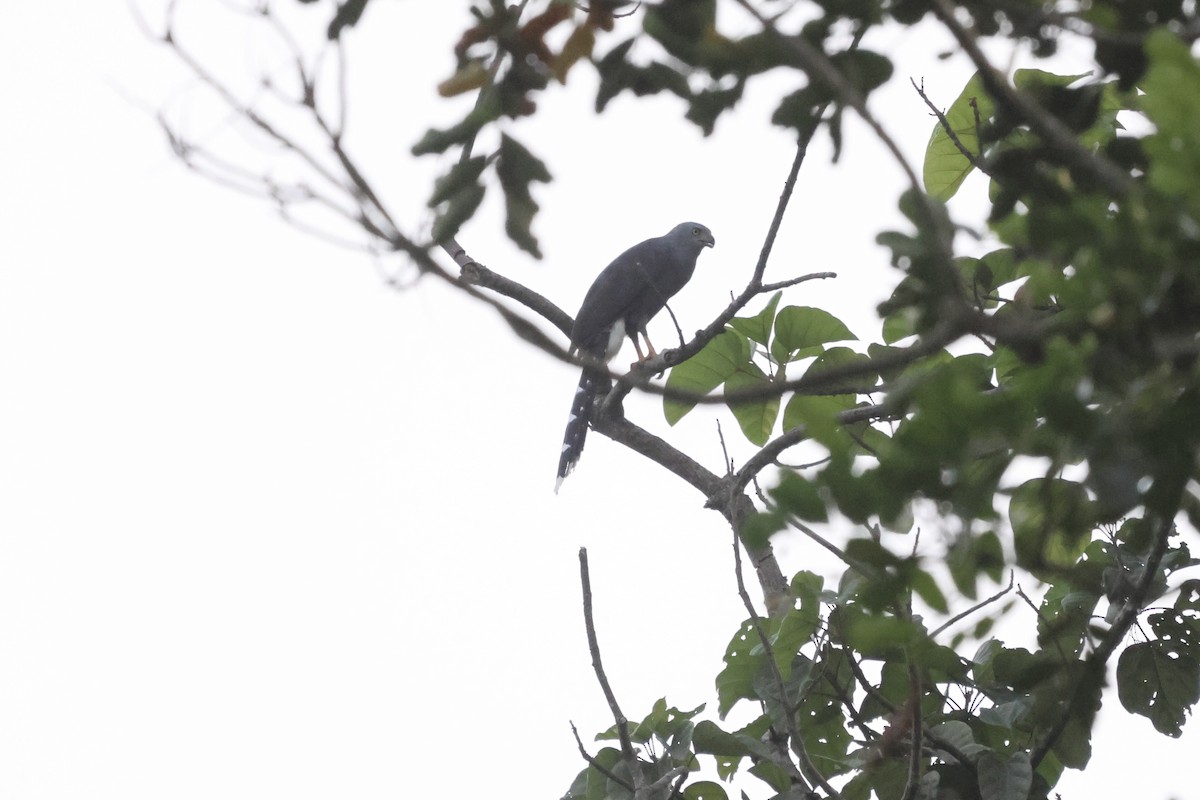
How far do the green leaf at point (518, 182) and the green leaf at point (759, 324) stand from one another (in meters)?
1.73

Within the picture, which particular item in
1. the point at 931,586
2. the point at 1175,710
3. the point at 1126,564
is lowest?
the point at 931,586

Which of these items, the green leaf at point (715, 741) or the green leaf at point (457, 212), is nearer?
the green leaf at point (457, 212)

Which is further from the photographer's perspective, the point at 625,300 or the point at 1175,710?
the point at 625,300

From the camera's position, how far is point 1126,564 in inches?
101

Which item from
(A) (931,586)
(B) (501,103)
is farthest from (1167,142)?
(B) (501,103)

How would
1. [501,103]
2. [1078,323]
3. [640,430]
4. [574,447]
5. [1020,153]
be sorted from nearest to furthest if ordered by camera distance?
[1078,323] < [1020,153] < [501,103] < [640,430] < [574,447]

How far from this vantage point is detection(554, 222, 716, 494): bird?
599cm

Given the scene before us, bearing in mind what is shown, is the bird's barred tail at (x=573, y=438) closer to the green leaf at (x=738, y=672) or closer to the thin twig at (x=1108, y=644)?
the green leaf at (x=738, y=672)

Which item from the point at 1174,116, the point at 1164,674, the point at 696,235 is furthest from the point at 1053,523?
the point at 696,235

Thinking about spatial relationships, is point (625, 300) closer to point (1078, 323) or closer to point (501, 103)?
point (501, 103)

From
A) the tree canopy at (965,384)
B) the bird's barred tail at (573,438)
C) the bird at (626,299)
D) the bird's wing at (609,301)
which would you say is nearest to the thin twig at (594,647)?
the tree canopy at (965,384)

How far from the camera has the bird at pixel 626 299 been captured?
599cm

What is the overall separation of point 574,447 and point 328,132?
4891mm

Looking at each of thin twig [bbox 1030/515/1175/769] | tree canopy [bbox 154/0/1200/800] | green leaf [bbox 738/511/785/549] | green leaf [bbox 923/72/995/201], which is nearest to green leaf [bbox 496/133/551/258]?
tree canopy [bbox 154/0/1200/800]
